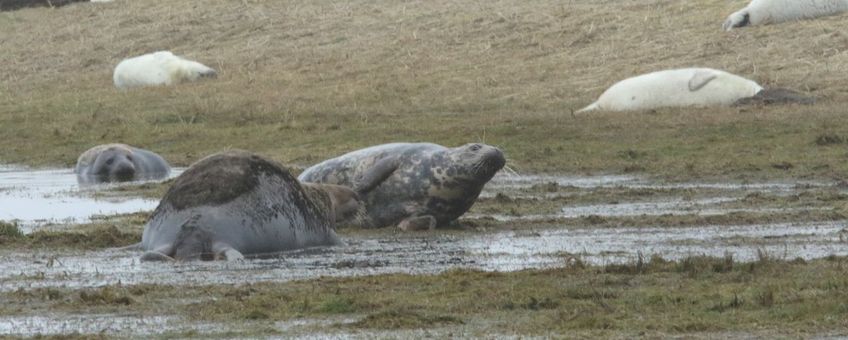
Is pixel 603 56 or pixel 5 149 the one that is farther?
pixel 603 56

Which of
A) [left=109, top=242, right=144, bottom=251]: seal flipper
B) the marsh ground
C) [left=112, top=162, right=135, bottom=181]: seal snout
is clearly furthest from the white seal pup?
[left=109, top=242, right=144, bottom=251]: seal flipper

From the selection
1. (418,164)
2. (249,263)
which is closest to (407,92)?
(418,164)

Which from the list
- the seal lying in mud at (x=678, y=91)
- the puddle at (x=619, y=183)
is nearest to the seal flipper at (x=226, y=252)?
the puddle at (x=619, y=183)

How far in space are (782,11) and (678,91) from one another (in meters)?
4.96

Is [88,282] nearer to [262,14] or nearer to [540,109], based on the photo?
[540,109]

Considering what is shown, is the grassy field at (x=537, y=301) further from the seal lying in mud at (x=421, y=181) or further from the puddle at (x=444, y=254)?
the seal lying in mud at (x=421, y=181)

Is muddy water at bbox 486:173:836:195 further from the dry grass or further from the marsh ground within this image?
the dry grass

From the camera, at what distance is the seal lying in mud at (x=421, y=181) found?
40.0 ft

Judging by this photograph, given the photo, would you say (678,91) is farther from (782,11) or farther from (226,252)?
(226,252)

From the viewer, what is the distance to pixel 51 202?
1498 cm

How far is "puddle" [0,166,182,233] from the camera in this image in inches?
529

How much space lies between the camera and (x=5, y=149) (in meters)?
21.4

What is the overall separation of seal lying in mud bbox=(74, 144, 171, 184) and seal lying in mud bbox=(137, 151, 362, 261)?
6.82 meters

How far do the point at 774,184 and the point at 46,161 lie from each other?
350 inches
